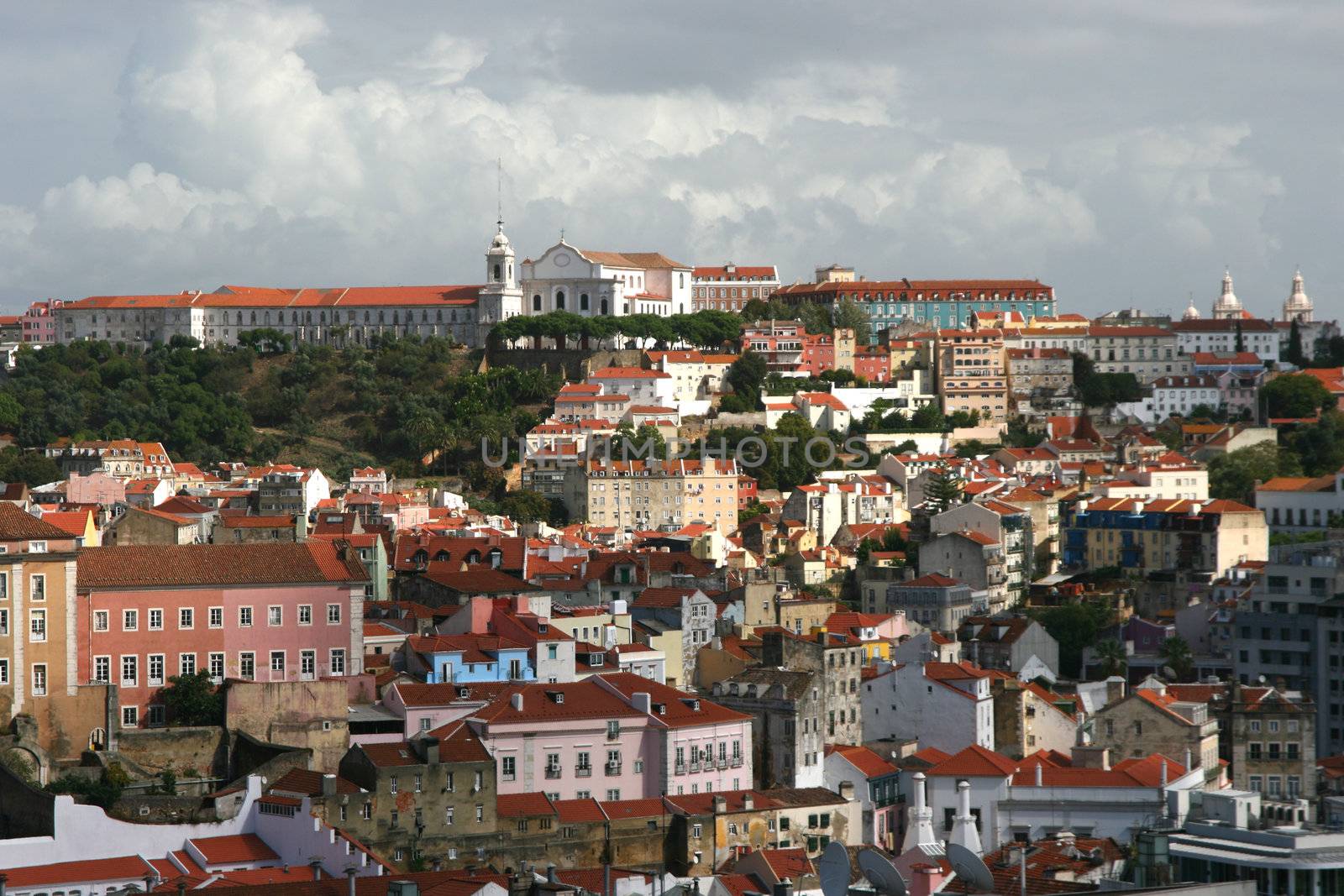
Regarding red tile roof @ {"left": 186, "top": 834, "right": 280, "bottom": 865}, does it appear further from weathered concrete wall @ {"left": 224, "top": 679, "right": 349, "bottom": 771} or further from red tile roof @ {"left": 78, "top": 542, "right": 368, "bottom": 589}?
red tile roof @ {"left": 78, "top": 542, "right": 368, "bottom": 589}

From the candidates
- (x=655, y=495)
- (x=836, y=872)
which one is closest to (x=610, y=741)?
(x=836, y=872)

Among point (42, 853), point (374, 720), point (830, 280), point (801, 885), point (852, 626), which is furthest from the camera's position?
point (830, 280)

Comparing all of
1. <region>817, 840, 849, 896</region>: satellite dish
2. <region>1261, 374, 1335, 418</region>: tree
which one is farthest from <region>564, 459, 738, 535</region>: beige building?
<region>817, 840, 849, 896</region>: satellite dish

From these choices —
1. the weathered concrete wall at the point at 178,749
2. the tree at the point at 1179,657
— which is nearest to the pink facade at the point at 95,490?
the tree at the point at 1179,657

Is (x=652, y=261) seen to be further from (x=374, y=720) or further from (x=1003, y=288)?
(x=374, y=720)

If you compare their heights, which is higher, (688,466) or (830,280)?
(830,280)

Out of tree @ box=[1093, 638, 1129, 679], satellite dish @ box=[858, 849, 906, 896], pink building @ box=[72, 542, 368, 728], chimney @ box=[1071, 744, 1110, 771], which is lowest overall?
tree @ box=[1093, 638, 1129, 679]

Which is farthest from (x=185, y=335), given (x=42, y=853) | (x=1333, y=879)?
(x=1333, y=879)
